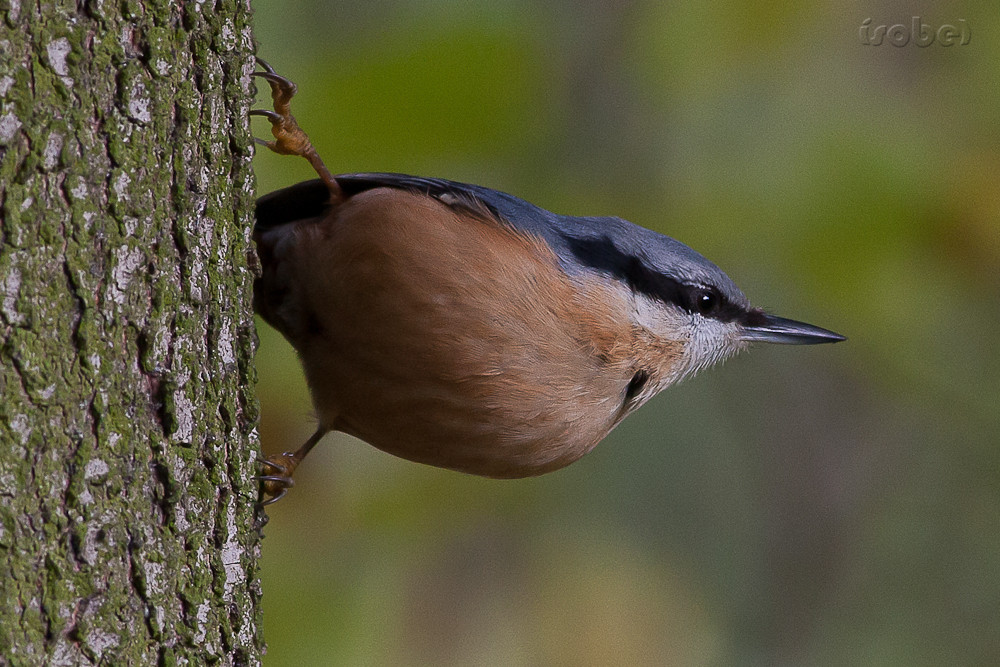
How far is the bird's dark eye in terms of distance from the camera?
286 cm

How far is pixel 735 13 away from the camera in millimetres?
3111

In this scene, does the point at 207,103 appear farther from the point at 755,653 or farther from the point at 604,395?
the point at 755,653

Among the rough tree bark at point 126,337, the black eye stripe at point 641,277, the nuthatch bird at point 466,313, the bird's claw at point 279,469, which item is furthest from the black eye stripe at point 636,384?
the rough tree bark at point 126,337

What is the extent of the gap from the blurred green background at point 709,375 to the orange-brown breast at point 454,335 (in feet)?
0.89

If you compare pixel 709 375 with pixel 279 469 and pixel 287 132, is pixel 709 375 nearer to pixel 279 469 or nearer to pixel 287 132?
pixel 279 469

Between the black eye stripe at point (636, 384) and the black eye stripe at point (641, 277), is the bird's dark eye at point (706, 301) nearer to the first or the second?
the black eye stripe at point (641, 277)

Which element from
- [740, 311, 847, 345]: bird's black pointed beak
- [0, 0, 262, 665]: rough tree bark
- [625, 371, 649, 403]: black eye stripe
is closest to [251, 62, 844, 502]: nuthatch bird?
[625, 371, 649, 403]: black eye stripe

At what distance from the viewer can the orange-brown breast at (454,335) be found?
7.83 ft

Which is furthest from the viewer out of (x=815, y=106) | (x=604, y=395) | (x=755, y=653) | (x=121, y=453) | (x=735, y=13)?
(x=755, y=653)

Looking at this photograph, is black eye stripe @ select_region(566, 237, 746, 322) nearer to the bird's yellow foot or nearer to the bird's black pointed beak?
the bird's black pointed beak

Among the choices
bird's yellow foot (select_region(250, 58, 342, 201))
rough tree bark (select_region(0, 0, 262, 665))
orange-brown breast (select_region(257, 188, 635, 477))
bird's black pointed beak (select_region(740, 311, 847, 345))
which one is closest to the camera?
rough tree bark (select_region(0, 0, 262, 665))

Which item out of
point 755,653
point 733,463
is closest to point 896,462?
point 733,463

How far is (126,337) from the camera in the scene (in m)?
1.50

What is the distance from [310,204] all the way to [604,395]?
3.26 ft
